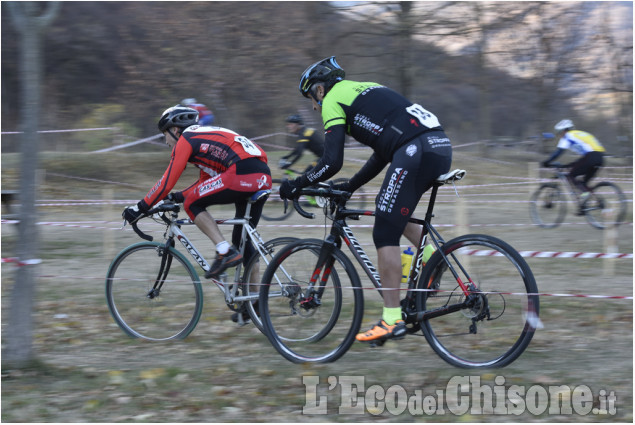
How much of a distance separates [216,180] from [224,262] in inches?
26.2

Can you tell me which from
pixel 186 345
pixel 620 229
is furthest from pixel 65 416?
pixel 620 229

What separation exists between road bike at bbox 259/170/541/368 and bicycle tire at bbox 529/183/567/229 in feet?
24.9

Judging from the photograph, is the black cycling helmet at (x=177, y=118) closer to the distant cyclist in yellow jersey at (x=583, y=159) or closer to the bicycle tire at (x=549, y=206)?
the bicycle tire at (x=549, y=206)

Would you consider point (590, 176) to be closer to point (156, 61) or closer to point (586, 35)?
point (156, 61)

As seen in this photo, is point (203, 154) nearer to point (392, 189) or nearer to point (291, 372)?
point (392, 189)

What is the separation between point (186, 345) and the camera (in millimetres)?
5910

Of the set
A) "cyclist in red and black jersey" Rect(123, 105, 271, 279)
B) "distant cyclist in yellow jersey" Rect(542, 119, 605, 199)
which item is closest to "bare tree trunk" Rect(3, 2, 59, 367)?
"cyclist in red and black jersey" Rect(123, 105, 271, 279)

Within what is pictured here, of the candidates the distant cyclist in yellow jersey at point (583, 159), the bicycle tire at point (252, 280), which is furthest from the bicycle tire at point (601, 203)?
the bicycle tire at point (252, 280)

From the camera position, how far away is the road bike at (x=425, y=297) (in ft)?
15.7

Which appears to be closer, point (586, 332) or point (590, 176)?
point (586, 332)

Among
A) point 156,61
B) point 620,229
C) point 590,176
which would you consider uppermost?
point 156,61

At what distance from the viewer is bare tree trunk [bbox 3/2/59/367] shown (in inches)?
197

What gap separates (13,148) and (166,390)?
924 inches

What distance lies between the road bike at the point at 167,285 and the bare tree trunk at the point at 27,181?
38.5 inches
